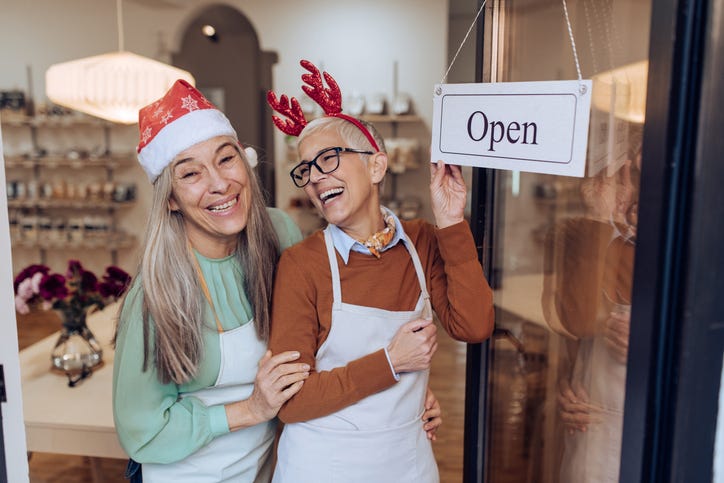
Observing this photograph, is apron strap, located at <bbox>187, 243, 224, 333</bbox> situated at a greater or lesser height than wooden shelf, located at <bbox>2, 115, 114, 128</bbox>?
lesser

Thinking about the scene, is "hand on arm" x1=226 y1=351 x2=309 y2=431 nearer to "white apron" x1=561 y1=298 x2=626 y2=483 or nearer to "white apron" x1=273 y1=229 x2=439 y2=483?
"white apron" x1=273 y1=229 x2=439 y2=483

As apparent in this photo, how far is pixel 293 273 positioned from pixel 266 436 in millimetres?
492

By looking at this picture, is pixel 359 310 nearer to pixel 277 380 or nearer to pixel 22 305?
pixel 277 380

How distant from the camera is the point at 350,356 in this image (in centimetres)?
132

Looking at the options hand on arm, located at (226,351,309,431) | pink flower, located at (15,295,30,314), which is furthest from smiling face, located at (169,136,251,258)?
pink flower, located at (15,295,30,314)

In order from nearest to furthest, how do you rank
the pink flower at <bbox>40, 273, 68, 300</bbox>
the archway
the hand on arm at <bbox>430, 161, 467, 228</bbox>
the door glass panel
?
the door glass panel < the hand on arm at <bbox>430, 161, 467, 228</bbox> < the pink flower at <bbox>40, 273, 68, 300</bbox> < the archway

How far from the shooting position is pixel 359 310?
1.31 metres

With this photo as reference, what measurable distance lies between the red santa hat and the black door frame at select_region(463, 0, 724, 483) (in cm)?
95

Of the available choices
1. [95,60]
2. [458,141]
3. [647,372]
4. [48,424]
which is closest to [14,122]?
[95,60]

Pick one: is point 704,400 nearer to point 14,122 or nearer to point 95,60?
point 95,60

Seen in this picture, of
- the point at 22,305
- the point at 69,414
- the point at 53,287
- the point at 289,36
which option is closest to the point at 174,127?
the point at 69,414

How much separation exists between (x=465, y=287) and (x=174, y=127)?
2.33 feet

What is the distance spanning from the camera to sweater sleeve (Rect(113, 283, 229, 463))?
1.36 m

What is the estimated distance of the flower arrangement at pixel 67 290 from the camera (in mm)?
2572
